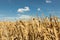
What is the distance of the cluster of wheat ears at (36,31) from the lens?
559cm

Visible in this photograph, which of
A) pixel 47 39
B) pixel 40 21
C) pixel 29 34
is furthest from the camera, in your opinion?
pixel 40 21

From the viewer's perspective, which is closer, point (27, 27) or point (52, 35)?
point (52, 35)

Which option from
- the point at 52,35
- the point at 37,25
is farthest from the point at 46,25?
the point at 52,35

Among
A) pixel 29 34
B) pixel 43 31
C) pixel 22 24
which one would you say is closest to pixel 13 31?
pixel 22 24

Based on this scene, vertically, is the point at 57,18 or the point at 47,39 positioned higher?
the point at 57,18

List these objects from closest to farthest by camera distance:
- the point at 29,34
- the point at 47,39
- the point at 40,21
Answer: the point at 47,39 < the point at 29,34 < the point at 40,21

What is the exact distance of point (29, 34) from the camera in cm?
598

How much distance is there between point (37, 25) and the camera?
6.05 m

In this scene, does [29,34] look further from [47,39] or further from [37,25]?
[47,39]

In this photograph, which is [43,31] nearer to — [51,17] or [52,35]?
[52,35]

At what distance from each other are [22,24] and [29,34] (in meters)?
0.80

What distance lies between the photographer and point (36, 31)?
229 inches

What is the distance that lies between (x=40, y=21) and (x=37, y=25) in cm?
48

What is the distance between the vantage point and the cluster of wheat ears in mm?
5590
